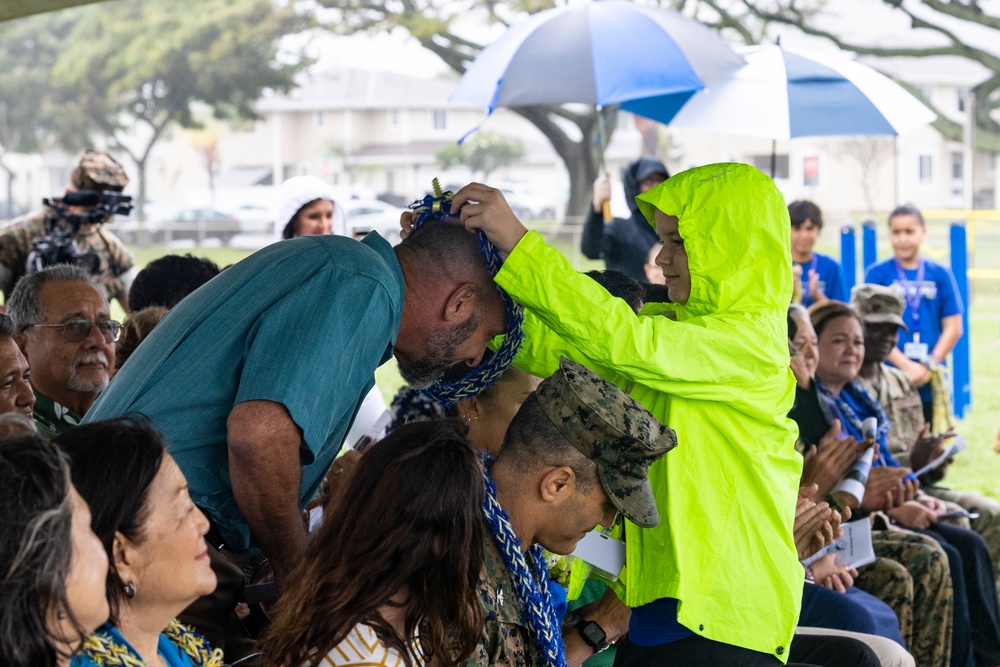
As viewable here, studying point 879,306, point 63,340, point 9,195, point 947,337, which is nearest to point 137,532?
point 63,340

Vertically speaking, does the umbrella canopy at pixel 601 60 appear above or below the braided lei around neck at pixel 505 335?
above

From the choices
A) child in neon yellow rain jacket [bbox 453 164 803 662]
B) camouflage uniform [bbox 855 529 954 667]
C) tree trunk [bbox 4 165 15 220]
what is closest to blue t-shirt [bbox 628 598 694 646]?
child in neon yellow rain jacket [bbox 453 164 803 662]

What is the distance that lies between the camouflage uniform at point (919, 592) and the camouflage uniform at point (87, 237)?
3445 millimetres

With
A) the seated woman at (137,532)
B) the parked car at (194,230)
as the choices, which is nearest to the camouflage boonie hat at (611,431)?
the seated woman at (137,532)

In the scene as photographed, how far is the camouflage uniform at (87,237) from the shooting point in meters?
5.42

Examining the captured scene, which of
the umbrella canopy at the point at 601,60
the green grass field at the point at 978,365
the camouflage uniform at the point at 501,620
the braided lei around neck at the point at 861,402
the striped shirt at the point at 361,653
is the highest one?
the umbrella canopy at the point at 601,60

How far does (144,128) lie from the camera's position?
141ft

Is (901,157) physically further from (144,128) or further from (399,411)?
(399,411)

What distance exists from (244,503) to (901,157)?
36.8m

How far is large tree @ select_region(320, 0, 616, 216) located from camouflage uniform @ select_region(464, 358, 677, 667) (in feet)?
62.1

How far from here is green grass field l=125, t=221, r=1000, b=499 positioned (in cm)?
862

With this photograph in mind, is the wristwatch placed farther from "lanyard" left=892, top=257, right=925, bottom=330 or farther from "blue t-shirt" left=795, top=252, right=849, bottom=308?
"lanyard" left=892, top=257, right=925, bottom=330

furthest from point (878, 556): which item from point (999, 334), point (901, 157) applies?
point (901, 157)

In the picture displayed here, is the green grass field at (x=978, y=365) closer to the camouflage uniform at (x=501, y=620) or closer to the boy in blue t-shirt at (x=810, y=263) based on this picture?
the boy in blue t-shirt at (x=810, y=263)
